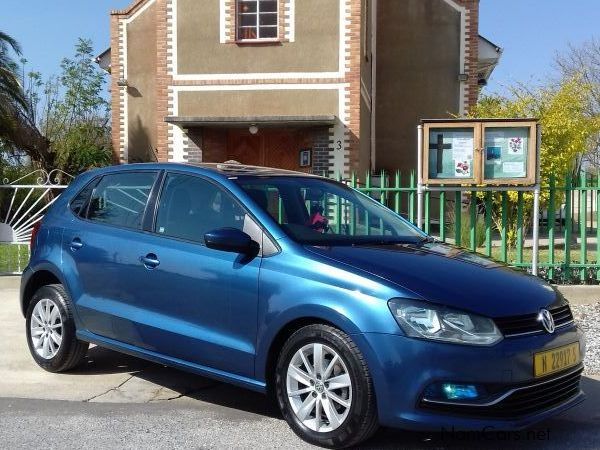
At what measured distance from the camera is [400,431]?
457cm

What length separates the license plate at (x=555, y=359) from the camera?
13.1 ft

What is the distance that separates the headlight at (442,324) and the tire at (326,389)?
0.32 metres

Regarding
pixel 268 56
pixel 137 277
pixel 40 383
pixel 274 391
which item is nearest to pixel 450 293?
pixel 274 391

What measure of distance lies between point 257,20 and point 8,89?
763cm

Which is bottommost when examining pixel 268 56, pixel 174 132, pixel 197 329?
pixel 197 329

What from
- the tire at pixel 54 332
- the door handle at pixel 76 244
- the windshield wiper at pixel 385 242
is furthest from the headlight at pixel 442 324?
the tire at pixel 54 332

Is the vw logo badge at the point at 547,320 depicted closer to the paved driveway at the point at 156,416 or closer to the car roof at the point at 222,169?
the paved driveway at the point at 156,416

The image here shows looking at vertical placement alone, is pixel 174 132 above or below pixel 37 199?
above

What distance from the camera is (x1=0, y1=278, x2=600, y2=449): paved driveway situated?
14.4 ft

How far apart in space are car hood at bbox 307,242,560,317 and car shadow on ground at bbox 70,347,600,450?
687mm

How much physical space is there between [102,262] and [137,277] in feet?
1.44

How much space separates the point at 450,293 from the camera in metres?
3.98

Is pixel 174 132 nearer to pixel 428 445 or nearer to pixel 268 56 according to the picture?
pixel 268 56

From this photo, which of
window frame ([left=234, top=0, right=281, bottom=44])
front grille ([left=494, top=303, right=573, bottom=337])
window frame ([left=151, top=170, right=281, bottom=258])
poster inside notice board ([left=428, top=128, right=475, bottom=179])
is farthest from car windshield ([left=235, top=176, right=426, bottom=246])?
window frame ([left=234, top=0, right=281, bottom=44])
